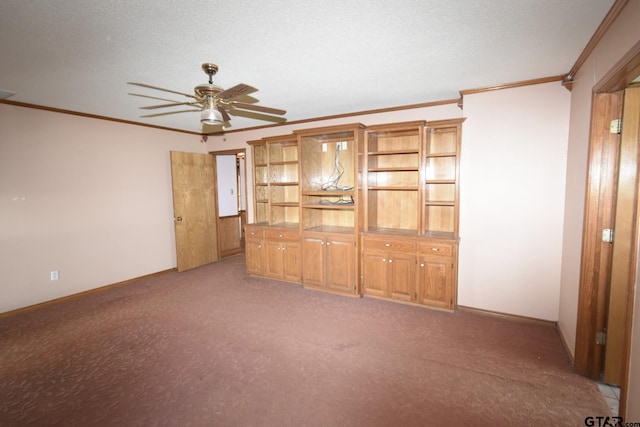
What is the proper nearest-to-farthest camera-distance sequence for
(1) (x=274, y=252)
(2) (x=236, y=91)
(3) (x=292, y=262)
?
(2) (x=236, y=91) < (3) (x=292, y=262) < (1) (x=274, y=252)

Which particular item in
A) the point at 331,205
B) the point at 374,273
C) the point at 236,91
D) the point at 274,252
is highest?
the point at 236,91

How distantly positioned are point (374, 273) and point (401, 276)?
366 millimetres

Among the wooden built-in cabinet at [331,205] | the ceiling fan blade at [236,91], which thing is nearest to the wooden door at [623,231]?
the wooden built-in cabinet at [331,205]

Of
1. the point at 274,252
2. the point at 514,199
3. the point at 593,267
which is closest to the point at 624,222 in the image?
the point at 593,267

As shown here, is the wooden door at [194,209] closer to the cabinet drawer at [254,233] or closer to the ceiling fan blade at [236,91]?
the cabinet drawer at [254,233]

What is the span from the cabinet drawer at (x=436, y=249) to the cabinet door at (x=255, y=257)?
2.57 meters

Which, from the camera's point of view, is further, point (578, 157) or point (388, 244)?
point (388, 244)

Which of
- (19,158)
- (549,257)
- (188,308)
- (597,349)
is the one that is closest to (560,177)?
(549,257)

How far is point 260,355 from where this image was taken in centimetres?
262

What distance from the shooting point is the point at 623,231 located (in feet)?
6.83

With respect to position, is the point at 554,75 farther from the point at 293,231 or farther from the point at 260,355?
the point at 260,355

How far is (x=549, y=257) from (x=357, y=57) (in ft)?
9.45

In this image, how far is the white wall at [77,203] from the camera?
3.55 m

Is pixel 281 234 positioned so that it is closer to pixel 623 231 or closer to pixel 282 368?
pixel 282 368
